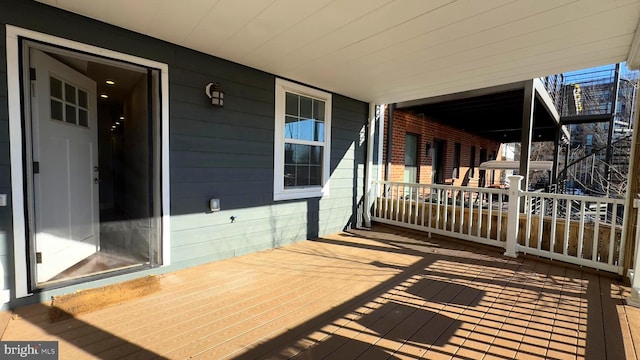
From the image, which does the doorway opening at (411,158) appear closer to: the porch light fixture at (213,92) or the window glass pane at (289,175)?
the window glass pane at (289,175)

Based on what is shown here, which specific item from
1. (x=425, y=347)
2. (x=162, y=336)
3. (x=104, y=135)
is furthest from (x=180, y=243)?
(x=104, y=135)

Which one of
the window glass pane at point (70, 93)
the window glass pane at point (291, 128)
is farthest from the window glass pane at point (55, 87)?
the window glass pane at point (291, 128)

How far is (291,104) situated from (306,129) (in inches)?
18.2

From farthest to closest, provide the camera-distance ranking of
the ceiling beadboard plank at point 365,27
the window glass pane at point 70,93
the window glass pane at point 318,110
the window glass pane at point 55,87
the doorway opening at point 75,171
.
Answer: the window glass pane at point 318,110
the window glass pane at point 70,93
the window glass pane at point 55,87
the doorway opening at point 75,171
the ceiling beadboard plank at point 365,27

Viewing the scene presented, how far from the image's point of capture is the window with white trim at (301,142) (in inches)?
161

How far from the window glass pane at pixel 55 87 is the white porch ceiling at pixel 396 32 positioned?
2.46 feet

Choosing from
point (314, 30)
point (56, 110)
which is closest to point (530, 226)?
point (314, 30)

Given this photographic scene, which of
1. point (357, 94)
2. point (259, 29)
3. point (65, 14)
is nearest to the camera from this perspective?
point (65, 14)

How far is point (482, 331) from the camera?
2.19 meters

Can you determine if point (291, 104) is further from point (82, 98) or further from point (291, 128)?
point (82, 98)

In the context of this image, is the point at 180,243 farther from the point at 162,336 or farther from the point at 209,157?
the point at 162,336

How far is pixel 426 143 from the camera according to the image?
750 cm

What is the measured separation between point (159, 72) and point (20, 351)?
2.48 m

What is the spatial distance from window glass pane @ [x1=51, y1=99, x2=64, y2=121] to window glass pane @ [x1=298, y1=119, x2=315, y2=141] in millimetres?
2748
